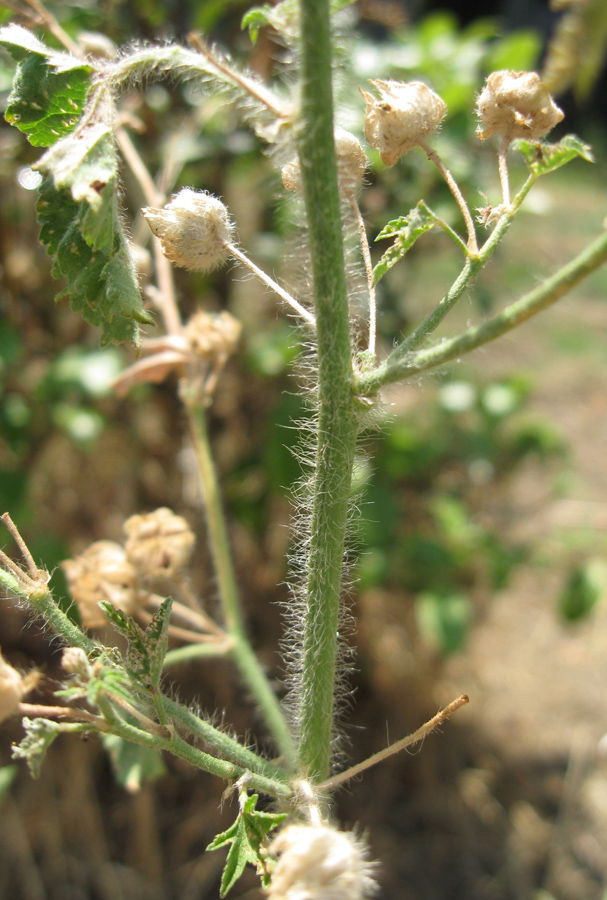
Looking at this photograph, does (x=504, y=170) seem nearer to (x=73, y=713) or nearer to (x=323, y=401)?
(x=323, y=401)

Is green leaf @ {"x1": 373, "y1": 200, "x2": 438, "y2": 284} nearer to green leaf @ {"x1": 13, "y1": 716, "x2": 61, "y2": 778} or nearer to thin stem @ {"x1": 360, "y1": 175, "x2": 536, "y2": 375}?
thin stem @ {"x1": 360, "y1": 175, "x2": 536, "y2": 375}

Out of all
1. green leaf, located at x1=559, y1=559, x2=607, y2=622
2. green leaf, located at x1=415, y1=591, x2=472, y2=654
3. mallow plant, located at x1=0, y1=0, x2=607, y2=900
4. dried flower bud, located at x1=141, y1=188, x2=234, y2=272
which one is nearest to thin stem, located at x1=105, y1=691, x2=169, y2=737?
mallow plant, located at x1=0, y1=0, x2=607, y2=900

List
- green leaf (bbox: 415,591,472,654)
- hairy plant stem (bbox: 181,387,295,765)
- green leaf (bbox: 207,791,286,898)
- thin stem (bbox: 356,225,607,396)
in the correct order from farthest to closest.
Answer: green leaf (bbox: 415,591,472,654)
hairy plant stem (bbox: 181,387,295,765)
green leaf (bbox: 207,791,286,898)
thin stem (bbox: 356,225,607,396)

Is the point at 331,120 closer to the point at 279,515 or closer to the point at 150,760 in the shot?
the point at 150,760

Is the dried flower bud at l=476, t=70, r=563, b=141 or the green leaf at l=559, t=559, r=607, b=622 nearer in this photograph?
A: the dried flower bud at l=476, t=70, r=563, b=141

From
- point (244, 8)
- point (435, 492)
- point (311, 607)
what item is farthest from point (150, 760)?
point (244, 8)

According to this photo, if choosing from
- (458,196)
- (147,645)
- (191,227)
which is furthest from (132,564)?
(458,196)

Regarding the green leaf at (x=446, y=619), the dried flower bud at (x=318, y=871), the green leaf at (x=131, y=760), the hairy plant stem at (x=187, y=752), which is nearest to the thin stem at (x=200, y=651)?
Result: the green leaf at (x=131, y=760)
